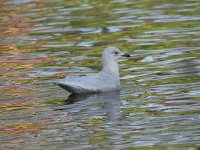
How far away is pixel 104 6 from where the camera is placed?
2859 cm

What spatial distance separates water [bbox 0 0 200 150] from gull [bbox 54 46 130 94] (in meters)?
0.19

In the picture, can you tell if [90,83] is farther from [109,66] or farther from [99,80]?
[109,66]

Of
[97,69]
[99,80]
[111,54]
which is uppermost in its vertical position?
[111,54]

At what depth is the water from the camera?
1296 cm

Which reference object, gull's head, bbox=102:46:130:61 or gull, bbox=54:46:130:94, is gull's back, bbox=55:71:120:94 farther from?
gull's head, bbox=102:46:130:61

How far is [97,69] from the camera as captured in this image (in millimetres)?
19125

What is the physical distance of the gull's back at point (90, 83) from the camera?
16.1 meters

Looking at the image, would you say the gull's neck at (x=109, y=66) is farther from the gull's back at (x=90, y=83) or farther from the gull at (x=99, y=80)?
the gull's back at (x=90, y=83)

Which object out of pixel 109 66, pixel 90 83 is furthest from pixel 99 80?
pixel 109 66

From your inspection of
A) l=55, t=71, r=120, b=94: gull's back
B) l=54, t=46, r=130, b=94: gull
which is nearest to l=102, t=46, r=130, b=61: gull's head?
l=54, t=46, r=130, b=94: gull

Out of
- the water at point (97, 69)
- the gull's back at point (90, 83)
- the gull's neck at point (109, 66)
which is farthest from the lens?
the gull's neck at point (109, 66)

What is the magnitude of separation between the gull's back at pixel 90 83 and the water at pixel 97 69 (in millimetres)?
183

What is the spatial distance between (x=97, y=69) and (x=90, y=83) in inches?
109

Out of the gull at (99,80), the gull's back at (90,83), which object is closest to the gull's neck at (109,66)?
the gull at (99,80)
